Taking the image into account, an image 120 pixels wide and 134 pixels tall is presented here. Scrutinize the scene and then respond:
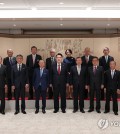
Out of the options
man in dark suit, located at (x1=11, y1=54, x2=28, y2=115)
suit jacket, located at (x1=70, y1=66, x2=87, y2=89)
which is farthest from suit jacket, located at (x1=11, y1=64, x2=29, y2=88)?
suit jacket, located at (x1=70, y1=66, x2=87, y2=89)

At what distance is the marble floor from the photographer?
17.8 ft

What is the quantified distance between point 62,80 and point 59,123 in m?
1.28

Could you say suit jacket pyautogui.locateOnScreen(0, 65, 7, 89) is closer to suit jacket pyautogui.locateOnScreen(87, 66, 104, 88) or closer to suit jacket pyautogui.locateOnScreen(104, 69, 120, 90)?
suit jacket pyautogui.locateOnScreen(87, 66, 104, 88)

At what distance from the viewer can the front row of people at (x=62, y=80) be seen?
677 centimetres

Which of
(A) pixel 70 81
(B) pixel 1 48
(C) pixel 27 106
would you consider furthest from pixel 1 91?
(B) pixel 1 48

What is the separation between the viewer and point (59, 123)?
598 cm

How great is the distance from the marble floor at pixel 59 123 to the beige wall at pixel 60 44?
320 centimetres

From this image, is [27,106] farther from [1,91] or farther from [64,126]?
[64,126]

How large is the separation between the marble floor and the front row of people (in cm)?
27

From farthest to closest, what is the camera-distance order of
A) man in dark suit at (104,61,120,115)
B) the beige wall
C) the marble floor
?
1. the beige wall
2. man in dark suit at (104,61,120,115)
3. the marble floor

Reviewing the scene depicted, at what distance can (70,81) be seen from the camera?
272 inches

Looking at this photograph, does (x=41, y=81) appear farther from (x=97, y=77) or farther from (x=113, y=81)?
(x=113, y=81)

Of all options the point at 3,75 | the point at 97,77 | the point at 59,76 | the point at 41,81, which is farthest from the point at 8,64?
the point at 97,77

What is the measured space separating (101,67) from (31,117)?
86.6 inches
